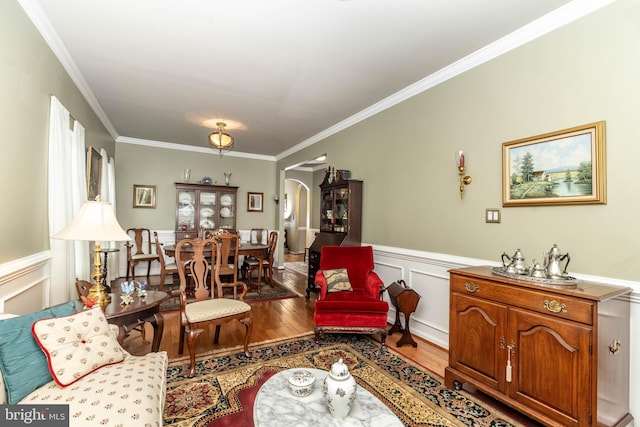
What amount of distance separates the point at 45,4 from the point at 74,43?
0.52 m

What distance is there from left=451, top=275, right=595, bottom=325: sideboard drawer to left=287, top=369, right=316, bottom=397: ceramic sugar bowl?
1374mm

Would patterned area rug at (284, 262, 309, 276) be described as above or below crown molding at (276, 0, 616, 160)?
below

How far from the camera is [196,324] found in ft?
7.99

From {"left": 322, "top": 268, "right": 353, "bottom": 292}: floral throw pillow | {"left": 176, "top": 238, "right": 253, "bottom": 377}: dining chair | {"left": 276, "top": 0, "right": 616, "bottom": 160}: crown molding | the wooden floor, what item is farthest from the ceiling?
the wooden floor

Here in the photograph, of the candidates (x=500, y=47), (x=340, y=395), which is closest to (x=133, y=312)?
(x=340, y=395)

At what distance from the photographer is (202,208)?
21.0ft

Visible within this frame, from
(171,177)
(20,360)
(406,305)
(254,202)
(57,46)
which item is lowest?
(406,305)

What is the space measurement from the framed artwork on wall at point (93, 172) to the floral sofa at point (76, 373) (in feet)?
9.01

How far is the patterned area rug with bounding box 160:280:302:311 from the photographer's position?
4.23m

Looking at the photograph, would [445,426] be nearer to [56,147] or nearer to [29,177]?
[29,177]

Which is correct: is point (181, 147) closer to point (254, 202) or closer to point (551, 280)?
point (254, 202)

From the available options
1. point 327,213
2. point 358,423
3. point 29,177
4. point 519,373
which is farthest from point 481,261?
point 29,177

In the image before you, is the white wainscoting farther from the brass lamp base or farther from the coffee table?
the coffee table

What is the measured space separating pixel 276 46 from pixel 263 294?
3652 millimetres
